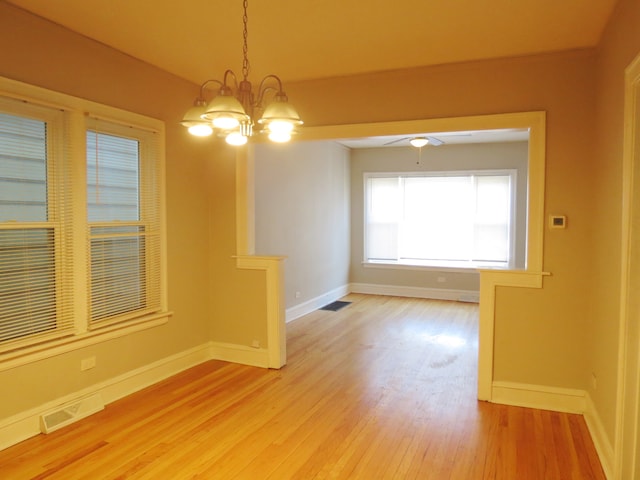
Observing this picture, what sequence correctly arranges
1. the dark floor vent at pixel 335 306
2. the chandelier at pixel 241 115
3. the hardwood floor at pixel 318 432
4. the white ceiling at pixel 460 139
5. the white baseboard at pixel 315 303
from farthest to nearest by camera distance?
the dark floor vent at pixel 335 306 < the white ceiling at pixel 460 139 < the white baseboard at pixel 315 303 < the hardwood floor at pixel 318 432 < the chandelier at pixel 241 115

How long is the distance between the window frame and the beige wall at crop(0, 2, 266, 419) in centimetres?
444

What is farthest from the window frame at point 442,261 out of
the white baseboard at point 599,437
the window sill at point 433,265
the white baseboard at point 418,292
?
the white baseboard at point 599,437

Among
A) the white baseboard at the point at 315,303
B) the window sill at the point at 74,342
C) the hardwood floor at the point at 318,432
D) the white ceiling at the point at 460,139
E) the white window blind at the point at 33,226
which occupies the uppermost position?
the white ceiling at the point at 460,139

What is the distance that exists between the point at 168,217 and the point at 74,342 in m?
1.28

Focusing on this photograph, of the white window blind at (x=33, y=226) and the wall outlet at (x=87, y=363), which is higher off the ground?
the white window blind at (x=33, y=226)

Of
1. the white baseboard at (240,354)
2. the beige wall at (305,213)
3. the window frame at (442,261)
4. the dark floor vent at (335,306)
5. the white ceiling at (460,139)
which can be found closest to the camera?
the white baseboard at (240,354)

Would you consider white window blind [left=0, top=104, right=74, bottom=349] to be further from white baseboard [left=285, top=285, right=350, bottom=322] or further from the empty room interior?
white baseboard [left=285, top=285, right=350, bottom=322]

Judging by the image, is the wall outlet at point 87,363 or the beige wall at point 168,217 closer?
the beige wall at point 168,217

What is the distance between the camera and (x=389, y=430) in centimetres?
307

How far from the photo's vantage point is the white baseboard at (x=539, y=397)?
10.9ft

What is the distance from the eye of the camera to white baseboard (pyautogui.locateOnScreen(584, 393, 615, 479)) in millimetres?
2498

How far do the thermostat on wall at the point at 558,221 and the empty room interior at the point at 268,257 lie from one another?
0.03 meters

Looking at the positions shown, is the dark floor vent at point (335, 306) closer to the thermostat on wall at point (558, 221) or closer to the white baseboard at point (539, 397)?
the white baseboard at point (539, 397)

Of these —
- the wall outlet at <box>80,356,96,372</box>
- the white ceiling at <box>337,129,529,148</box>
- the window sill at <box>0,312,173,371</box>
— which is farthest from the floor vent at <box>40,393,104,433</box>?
the white ceiling at <box>337,129,529,148</box>
